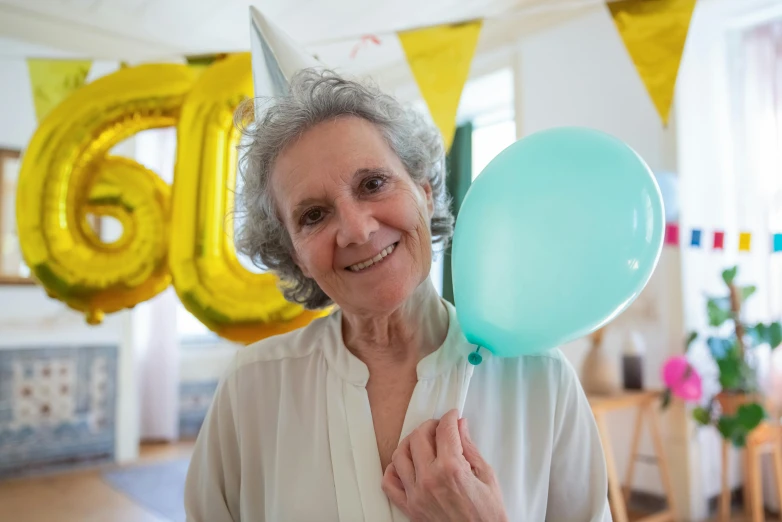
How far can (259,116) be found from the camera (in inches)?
41.5

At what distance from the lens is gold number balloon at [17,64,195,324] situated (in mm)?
1473

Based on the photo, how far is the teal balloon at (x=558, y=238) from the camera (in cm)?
79

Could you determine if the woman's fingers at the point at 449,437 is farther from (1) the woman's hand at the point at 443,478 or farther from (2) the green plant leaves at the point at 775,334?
(2) the green plant leaves at the point at 775,334

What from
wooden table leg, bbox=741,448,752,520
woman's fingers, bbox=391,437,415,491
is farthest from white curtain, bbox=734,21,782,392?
woman's fingers, bbox=391,437,415,491

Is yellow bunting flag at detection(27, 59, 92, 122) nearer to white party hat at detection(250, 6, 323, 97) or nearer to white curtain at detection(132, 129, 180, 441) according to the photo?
white party hat at detection(250, 6, 323, 97)

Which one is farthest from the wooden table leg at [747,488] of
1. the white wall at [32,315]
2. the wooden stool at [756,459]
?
the white wall at [32,315]

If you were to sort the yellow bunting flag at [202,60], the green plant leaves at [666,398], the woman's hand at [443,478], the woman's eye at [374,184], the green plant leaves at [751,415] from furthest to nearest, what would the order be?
the green plant leaves at [666,398] < the green plant leaves at [751,415] < the yellow bunting flag at [202,60] < the woman's eye at [374,184] < the woman's hand at [443,478]

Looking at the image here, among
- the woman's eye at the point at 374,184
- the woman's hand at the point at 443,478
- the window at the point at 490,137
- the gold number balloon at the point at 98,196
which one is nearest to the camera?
the woman's hand at the point at 443,478

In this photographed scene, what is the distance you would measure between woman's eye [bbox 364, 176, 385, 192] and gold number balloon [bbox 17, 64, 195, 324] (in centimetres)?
84

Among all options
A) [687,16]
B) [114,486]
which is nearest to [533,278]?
[687,16]

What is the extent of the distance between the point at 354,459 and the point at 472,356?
25cm

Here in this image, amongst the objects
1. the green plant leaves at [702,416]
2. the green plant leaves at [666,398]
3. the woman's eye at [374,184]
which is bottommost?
the green plant leaves at [702,416]

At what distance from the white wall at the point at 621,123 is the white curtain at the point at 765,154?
44 centimetres

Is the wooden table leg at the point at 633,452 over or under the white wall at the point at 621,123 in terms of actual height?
under
